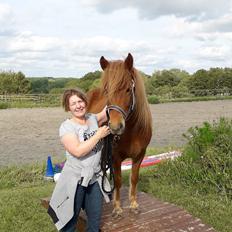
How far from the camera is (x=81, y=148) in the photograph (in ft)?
10.0

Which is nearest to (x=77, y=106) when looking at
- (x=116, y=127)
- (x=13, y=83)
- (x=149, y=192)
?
(x=116, y=127)

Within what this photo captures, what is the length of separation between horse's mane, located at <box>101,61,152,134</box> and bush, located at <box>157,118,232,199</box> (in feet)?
6.60

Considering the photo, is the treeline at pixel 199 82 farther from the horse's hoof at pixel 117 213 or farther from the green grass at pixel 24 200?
the horse's hoof at pixel 117 213

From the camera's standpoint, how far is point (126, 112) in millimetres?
3373

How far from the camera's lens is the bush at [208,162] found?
552cm

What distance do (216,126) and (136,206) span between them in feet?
8.70

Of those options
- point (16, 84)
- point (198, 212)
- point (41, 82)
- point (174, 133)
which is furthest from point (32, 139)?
point (41, 82)

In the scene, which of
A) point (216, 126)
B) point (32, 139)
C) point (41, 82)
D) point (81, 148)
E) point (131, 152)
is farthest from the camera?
point (41, 82)

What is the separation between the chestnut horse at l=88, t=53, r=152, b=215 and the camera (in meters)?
3.24

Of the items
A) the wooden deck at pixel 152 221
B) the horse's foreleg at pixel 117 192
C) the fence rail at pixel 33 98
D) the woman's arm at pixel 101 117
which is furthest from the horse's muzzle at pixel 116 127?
the fence rail at pixel 33 98

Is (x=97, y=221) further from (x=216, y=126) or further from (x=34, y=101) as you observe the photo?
(x=34, y=101)

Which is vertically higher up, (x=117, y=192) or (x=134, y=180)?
(x=134, y=180)

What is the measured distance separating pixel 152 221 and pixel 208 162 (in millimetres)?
2097

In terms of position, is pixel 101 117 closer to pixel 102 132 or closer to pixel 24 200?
pixel 102 132
